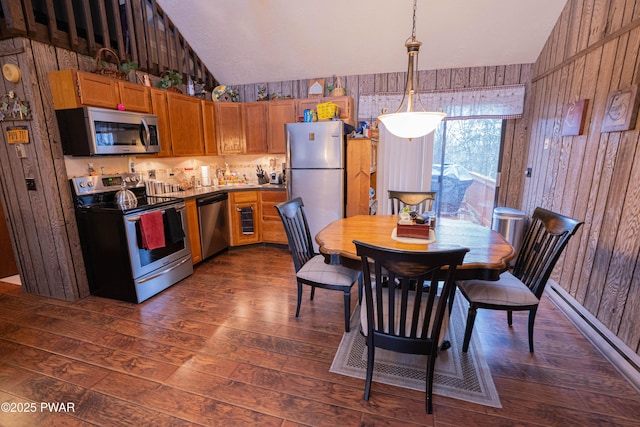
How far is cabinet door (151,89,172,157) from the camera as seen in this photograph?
10.9ft

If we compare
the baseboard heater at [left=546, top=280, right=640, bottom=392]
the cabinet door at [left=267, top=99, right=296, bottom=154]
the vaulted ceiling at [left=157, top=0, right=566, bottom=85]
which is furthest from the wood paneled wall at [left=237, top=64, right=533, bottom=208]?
the baseboard heater at [left=546, top=280, right=640, bottom=392]

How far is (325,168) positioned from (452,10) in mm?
2185

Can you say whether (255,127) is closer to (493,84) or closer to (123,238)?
(123,238)

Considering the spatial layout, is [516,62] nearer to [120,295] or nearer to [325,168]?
[325,168]

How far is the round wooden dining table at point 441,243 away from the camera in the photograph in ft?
5.60

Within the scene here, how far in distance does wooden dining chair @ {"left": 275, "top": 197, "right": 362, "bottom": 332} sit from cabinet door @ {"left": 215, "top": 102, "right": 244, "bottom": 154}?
224cm

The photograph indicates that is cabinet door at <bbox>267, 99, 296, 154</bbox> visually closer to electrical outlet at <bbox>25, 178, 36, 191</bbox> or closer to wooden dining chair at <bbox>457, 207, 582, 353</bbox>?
electrical outlet at <bbox>25, 178, 36, 191</bbox>

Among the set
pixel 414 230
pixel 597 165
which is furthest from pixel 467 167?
pixel 414 230

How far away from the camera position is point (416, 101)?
3945mm

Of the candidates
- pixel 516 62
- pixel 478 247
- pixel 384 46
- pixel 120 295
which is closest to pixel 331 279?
pixel 478 247

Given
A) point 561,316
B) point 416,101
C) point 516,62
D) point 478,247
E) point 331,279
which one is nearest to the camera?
point 478,247

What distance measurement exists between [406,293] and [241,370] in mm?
1215

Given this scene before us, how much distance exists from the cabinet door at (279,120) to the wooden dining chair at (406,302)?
308cm

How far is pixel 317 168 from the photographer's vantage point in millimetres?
3820
